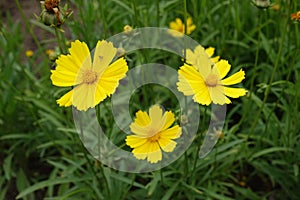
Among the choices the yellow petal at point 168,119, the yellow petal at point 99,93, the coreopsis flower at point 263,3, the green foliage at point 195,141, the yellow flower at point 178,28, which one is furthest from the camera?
the yellow flower at point 178,28

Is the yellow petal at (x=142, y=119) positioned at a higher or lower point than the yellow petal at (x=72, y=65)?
lower

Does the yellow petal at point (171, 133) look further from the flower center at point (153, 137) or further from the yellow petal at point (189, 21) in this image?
the yellow petal at point (189, 21)

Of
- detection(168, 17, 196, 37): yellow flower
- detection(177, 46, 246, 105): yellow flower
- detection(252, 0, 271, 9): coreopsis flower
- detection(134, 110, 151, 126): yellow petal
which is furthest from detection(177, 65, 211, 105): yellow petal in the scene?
detection(168, 17, 196, 37): yellow flower

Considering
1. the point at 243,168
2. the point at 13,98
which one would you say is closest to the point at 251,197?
the point at 243,168

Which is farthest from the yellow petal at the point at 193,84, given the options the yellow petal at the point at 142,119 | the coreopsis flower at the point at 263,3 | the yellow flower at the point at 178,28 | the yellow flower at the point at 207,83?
the yellow flower at the point at 178,28

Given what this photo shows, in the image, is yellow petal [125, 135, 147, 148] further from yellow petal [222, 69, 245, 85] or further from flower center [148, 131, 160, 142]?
yellow petal [222, 69, 245, 85]

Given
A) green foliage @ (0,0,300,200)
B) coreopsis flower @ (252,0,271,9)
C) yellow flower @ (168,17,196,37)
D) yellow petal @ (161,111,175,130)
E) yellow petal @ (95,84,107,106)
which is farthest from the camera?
yellow flower @ (168,17,196,37)

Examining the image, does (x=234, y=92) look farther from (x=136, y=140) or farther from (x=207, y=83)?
(x=136, y=140)
